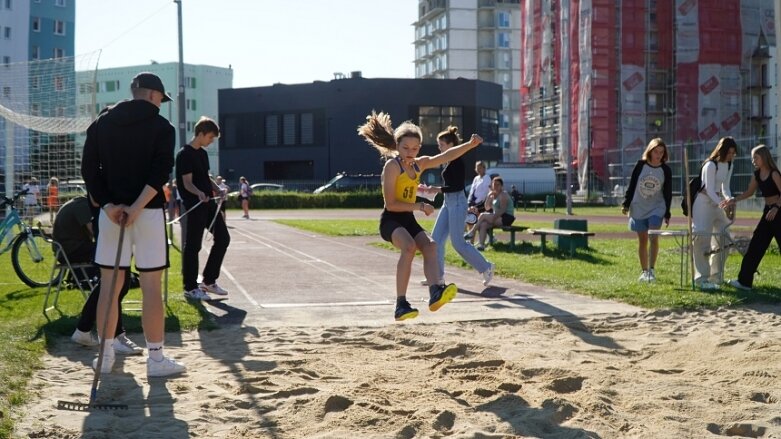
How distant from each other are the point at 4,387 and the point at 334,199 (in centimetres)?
4910

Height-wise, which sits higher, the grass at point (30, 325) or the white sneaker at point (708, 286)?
the white sneaker at point (708, 286)

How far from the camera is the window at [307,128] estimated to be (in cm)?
7794

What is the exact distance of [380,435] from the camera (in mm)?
5254

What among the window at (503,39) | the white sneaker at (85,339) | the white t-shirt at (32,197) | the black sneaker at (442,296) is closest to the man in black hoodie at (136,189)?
the white sneaker at (85,339)

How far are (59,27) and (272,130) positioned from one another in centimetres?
1926

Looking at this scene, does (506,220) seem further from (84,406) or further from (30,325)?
(84,406)

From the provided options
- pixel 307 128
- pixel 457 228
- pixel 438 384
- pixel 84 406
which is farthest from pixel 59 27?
pixel 438 384

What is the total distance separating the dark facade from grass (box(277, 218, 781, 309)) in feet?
181

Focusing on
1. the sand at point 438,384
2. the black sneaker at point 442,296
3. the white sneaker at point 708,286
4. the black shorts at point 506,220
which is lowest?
the sand at point 438,384

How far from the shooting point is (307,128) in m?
78.2

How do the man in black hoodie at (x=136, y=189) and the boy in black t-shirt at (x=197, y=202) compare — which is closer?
the man in black hoodie at (x=136, y=189)

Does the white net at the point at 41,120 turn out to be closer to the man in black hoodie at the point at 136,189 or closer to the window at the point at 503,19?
the man in black hoodie at the point at 136,189

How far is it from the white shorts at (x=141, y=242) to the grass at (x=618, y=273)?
19.0 feet

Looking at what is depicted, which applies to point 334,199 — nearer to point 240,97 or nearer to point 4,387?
point 240,97
